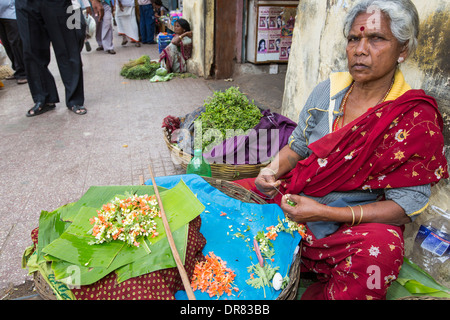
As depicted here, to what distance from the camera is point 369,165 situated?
177cm

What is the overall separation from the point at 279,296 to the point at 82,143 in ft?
11.6

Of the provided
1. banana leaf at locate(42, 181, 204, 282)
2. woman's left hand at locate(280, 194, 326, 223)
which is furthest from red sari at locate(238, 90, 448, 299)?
Answer: banana leaf at locate(42, 181, 204, 282)

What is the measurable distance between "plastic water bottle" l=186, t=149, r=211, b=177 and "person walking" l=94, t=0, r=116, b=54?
788cm

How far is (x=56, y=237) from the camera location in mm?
1745

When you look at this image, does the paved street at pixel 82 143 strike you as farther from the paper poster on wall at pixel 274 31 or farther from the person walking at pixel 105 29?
the person walking at pixel 105 29

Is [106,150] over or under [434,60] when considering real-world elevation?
under

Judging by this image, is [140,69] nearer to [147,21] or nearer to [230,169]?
[147,21]

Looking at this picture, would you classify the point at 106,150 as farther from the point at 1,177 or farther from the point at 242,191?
the point at 242,191

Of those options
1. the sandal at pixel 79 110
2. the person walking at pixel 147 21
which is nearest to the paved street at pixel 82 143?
the sandal at pixel 79 110

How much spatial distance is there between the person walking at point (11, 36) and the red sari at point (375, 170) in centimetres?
668

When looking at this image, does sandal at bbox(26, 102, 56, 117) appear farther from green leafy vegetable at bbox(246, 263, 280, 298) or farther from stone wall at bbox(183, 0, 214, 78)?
green leafy vegetable at bbox(246, 263, 280, 298)

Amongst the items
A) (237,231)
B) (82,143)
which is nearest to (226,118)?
(237,231)

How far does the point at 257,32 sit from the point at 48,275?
18.8ft
